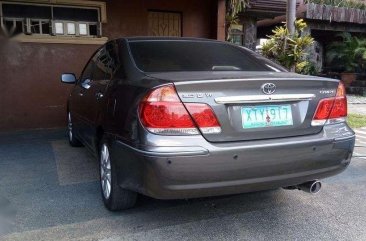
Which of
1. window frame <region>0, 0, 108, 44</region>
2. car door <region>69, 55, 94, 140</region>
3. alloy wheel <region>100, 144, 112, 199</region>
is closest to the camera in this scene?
alloy wheel <region>100, 144, 112, 199</region>

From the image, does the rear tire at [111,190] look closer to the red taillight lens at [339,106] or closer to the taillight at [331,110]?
the taillight at [331,110]

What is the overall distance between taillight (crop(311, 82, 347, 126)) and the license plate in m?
0.26

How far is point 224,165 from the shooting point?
2.56 metres

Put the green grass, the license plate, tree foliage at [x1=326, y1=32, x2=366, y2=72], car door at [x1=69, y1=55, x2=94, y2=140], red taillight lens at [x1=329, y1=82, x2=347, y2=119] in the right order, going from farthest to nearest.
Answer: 1. tree foliage at [x1=326, y1=32, x2=366, y2=72]
2. the green grass
3. car door at [x1=69, y1=55, x2=94, y2=140]
4. red taillight lens at [x1=329, y1=82, x2=347, y2=119]
5. the license plate

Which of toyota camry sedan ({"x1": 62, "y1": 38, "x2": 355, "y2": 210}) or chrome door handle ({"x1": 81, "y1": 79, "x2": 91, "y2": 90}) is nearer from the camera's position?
toyota camry sedan ({"x1": 62, "y1": 38, "x2": 355, "y2": 210})

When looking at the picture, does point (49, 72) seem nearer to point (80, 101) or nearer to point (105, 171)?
point (80, 101)

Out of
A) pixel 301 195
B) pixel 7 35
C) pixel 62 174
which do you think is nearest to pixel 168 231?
pixel 301 195

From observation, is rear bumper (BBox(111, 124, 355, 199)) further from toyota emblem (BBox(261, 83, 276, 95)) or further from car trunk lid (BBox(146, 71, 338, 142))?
toyota emblem (BBox(261, 83, 276, 95))

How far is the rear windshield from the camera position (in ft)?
11.1

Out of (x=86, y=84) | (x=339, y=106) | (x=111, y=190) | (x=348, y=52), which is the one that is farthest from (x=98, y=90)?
(x=348, y=52)

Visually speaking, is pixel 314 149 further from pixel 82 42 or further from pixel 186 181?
pixel 82 42

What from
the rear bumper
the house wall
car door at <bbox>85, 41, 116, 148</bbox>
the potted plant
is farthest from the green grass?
car door at <bbox>85, 41, 116, 148</bbox>

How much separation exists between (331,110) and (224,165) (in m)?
1.07

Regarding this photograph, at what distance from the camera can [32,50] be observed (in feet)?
23.0
